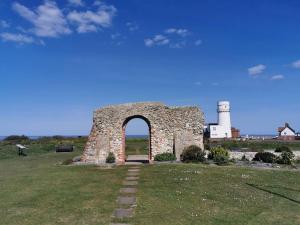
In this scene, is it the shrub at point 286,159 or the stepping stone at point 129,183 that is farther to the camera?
the shrub at point 286,159

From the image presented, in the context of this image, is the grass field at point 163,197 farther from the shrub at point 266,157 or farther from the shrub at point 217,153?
the shrub at point 266,157

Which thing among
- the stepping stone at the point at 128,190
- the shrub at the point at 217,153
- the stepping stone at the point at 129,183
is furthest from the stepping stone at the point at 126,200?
the shrub at the point at 217,153

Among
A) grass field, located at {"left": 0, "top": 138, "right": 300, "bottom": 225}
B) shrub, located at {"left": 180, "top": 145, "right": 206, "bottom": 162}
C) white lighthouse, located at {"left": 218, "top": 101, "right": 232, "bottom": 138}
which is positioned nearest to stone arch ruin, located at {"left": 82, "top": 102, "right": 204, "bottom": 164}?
shrub, located at {"left": 180, "top": 145, "right": 206, "bottom": 162}

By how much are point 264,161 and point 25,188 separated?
18403 millimetres

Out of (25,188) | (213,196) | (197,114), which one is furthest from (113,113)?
(213,196)

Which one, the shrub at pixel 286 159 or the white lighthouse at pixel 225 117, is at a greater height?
the white lighthouse at pixel 225 117

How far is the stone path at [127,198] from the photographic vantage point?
12529mm

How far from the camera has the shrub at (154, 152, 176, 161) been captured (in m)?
26.9

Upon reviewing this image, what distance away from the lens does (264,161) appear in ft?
92.5

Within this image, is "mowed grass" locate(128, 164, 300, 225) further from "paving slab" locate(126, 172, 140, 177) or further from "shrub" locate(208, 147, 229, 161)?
"shrub" locate(208, 147, 229, 161)

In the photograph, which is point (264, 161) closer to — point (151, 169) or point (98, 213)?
point (151, 169)

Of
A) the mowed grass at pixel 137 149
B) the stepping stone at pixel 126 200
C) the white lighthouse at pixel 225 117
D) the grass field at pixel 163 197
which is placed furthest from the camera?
the white lighthouse at pixel 225 117

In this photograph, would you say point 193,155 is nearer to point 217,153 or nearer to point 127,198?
point 217,153

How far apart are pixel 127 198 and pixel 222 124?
62174 millimetres
